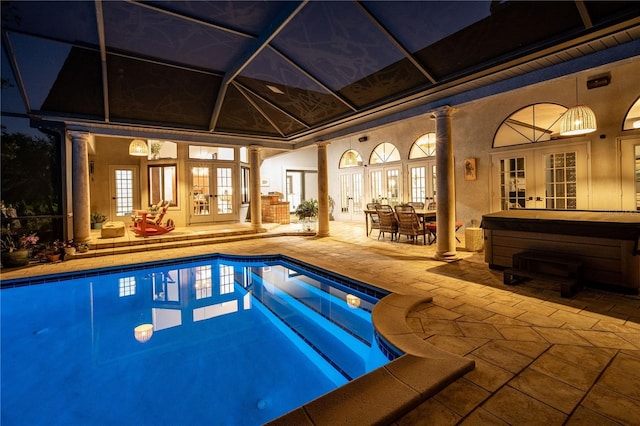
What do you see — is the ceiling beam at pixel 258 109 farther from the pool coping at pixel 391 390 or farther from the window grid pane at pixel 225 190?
the pool coping at pixel 391 390

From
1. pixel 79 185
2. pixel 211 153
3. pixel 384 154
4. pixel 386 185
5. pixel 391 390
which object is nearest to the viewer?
pixel 391 390

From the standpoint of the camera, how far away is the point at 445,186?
5.67 metres

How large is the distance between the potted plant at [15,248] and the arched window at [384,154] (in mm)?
9691

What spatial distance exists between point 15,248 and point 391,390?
732cm

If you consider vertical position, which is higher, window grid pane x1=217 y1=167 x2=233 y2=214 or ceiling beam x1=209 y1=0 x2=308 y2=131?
ceiling beam x1=209 y1=0 x2=308 y2=131

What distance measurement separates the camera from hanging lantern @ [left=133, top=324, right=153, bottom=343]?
137 inches

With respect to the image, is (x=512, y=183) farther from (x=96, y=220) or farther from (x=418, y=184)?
Result: (x=96, y=220)

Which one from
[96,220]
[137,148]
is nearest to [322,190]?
[137,148]

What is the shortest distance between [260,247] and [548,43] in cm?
631

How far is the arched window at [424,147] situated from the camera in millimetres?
9695

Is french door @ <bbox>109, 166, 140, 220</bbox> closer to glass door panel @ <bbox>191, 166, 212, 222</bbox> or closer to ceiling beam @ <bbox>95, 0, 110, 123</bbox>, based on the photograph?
glass door panel @ <bbox>191, 166, 212, 222</bbox>

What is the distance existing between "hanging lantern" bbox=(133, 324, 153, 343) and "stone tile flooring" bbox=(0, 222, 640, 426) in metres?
2.72

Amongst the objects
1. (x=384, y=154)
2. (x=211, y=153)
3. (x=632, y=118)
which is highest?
(x=211, y=153)

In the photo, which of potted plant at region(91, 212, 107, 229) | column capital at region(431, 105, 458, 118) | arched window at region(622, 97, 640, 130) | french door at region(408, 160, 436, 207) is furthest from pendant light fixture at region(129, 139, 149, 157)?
arched window at region(622, 97, 640, 130)
